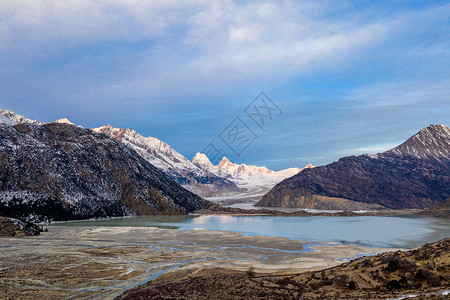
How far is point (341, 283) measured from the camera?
29781 millimetres

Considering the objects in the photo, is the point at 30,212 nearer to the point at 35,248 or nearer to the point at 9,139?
the point at 9,139

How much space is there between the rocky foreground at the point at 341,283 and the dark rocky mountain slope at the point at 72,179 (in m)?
103

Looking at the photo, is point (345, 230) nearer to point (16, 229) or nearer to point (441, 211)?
point (441, 211)

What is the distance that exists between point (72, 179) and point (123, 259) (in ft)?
363

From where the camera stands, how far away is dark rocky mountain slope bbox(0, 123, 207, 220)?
126562 millimetres

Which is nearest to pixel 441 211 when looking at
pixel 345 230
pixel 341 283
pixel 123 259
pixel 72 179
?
pixel 345 230

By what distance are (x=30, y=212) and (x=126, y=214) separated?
44.0 metres

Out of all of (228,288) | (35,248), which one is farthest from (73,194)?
(228,288)

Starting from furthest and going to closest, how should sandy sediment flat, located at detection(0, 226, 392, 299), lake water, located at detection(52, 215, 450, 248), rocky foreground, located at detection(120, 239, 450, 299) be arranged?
1. lake water, located at detection(52, 215, 450, 248)
2. sandy sediment flat, located at detection(0, 226, 392, 299)
3. rocky foreground, located at detection(120, 239, 450, 299)

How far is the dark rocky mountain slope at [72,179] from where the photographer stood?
127 metres

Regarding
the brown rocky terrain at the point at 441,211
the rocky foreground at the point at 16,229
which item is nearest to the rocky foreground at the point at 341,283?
the rocky foreground at the point at 16,229

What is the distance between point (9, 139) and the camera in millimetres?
149375

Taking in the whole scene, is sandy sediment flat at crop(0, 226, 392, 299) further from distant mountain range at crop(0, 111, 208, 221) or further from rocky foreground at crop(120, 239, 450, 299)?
distant mountain range at crop(0, 111, 208, 221)

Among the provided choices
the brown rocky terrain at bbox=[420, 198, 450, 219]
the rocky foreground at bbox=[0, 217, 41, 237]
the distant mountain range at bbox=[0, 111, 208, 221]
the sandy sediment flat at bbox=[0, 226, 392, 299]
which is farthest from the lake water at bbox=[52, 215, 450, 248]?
the rocky foreground at bbox=[0, 217, 41, 237]
